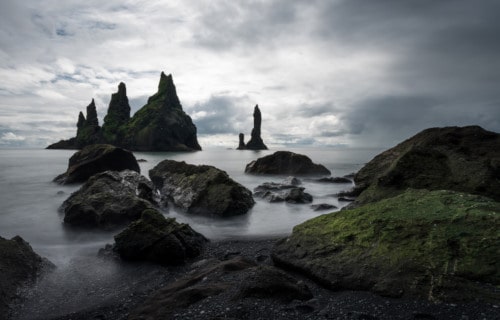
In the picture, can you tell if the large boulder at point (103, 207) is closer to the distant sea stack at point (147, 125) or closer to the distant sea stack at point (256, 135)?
the distant sea stack at point (147, 125)

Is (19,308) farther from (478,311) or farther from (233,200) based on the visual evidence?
(233,200)

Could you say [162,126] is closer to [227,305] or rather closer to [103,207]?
[103,207]

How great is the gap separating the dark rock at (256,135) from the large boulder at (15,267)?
16473cm

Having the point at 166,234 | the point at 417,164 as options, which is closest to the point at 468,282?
the point at 166,234

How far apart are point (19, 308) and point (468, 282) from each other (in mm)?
8803

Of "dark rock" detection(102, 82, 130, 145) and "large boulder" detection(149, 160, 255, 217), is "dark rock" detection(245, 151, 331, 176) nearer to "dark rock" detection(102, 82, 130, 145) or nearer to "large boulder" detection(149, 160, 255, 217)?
"large boulder" detection(149, 160, 255, 217)

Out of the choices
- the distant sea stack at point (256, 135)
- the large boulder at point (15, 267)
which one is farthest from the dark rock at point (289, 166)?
the distant sea stack at point (256, 135)

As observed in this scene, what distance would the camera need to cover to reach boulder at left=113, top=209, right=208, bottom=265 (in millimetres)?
9500

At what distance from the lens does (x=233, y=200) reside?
1648 cm

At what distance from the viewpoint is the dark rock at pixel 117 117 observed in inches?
6029

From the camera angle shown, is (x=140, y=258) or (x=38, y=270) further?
(x=140, y=258)

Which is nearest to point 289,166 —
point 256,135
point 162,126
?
point 162,126

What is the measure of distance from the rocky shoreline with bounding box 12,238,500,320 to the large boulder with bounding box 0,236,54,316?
0.37 metres

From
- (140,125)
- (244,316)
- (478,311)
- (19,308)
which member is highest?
(140,125)
